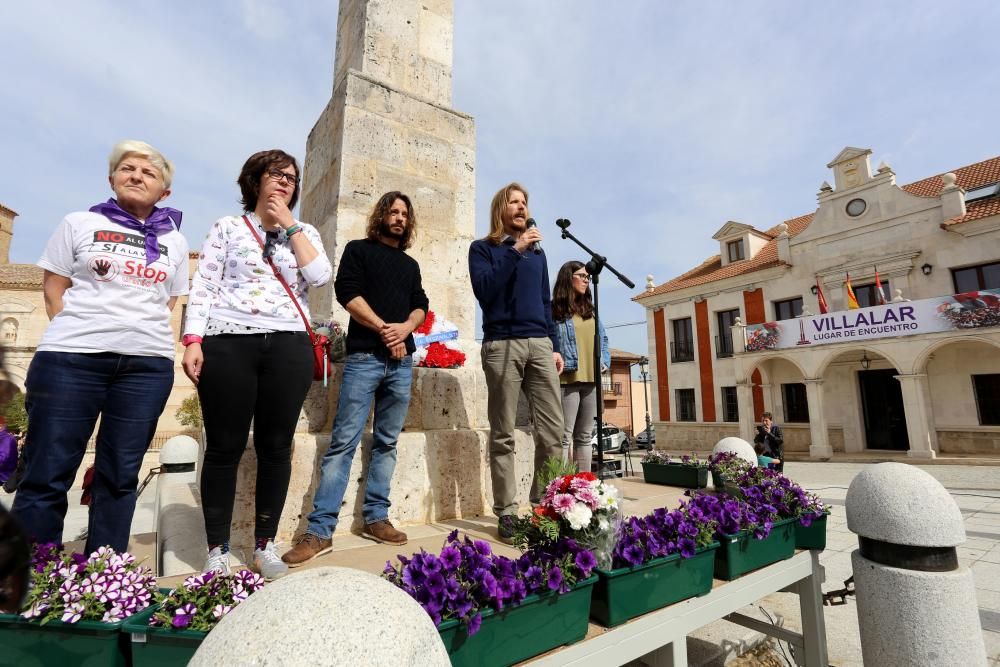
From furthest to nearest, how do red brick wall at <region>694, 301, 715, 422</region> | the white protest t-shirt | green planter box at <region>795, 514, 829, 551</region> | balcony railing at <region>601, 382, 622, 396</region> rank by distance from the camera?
balcony railing at <region>601, 382, 622, 396</region> → red brick wall at <region>694, 301, 715, 422</region> → green planter box at <region>795, 514, 829, 551</region> → the white protest t-shirt

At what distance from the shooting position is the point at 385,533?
2.53 metres

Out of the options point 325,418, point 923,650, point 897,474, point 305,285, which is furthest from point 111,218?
point 923,650

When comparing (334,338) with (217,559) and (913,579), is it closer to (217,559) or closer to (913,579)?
(217,559)

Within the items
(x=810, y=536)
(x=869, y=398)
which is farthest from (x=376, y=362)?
(x=869, y=398)

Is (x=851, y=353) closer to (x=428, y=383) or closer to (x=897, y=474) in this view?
(x=897, y=474)

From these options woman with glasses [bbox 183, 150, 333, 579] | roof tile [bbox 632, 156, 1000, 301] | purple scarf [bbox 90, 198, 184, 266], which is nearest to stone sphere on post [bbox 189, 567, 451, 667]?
woman with glasses [bbox 183, 150, 333, 579]

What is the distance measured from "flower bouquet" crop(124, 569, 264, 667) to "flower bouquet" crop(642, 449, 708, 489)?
13.5ft

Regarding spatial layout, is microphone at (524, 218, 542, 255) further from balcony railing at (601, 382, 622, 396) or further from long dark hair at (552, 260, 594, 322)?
balcony railing at (601, 382, 622, 396)

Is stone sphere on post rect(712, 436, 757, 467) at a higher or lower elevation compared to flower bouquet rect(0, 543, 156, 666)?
higher

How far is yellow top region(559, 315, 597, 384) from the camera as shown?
405 centimetres

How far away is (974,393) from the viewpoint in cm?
1488

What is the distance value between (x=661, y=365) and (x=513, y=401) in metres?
21.7

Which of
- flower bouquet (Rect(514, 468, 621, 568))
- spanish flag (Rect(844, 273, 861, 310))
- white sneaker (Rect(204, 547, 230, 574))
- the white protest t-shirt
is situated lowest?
white sneaker (Rect(204, 547, 230, 574))

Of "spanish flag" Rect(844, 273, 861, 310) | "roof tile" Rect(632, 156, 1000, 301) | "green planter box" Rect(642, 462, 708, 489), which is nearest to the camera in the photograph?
"green planter box" Rect(642, 462, 708, 489)
